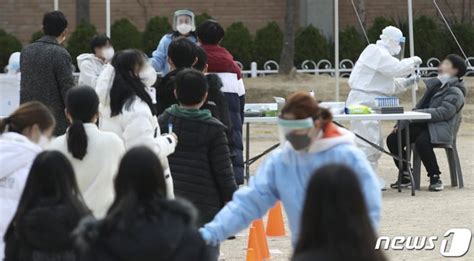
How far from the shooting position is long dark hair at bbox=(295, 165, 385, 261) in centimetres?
415

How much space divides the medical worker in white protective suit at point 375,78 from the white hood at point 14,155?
7.90 m

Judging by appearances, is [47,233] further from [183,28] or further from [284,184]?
[183,28]

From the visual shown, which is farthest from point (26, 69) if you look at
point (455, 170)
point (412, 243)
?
point (455, 170)

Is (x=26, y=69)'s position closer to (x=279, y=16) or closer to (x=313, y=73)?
(x=313, y=73)

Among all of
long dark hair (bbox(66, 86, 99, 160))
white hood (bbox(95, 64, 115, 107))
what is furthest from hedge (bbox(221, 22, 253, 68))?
long dark hair (bbox(66, 86, 99, 160))

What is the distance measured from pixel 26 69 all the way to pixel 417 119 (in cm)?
518

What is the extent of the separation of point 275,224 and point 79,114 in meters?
4.35

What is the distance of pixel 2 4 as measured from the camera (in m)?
28.9

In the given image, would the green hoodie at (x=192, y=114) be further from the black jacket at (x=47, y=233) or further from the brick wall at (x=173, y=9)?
the brick wall at (x=173, y=9)

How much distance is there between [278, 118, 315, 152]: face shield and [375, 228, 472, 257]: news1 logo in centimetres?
463

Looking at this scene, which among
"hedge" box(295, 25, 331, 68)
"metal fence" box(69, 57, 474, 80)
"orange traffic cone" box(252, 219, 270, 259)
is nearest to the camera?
"orange traffic cone" box(252, 219, 270, 259)

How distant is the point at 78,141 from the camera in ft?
22.3

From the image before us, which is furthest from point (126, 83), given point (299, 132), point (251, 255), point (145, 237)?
point (145, 237)

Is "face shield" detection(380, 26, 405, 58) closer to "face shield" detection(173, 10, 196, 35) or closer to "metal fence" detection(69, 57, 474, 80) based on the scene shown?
"face shield" detection(173, 10, 196, 35)
